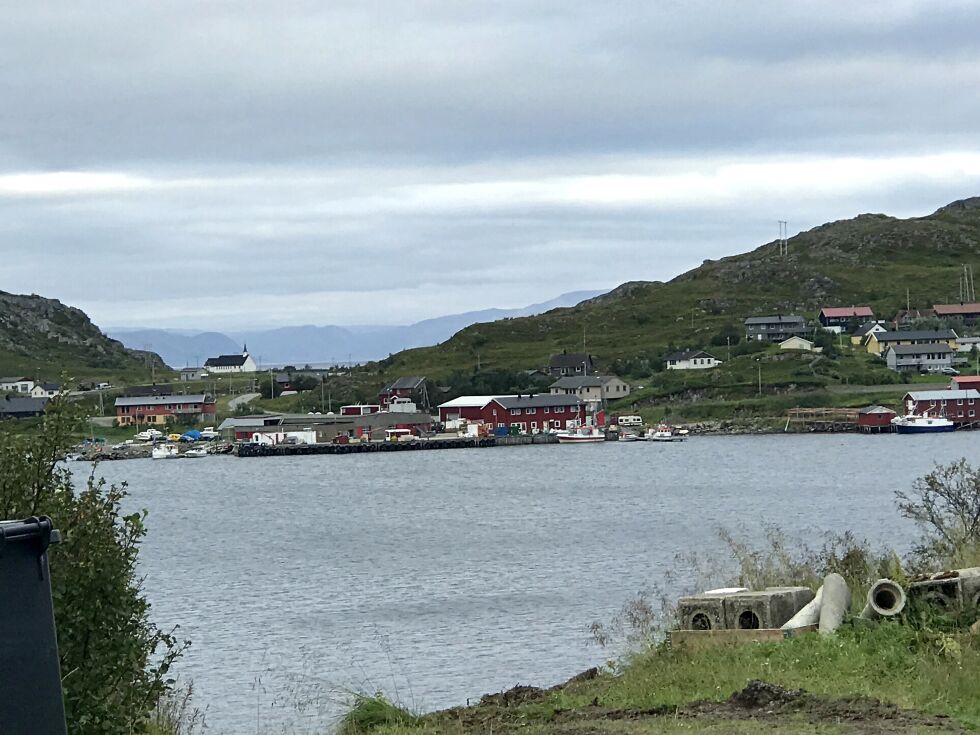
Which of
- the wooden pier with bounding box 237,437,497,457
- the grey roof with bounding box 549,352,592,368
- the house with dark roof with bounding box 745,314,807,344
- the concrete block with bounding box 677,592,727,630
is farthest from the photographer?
the house with dark roof with bounding box 745,314,807,344

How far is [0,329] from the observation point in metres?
200

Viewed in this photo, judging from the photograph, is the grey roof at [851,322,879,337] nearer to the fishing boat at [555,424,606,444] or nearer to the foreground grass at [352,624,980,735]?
the fishing boat at [555,424,606,444]

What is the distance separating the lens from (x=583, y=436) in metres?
130

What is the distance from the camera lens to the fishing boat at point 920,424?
119 metres

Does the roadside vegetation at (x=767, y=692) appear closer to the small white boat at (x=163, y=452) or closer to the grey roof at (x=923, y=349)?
the small white boat at (x=163, y=452)

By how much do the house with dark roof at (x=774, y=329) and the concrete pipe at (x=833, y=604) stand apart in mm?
139653

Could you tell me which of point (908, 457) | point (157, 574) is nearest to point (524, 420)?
point (908, 457)

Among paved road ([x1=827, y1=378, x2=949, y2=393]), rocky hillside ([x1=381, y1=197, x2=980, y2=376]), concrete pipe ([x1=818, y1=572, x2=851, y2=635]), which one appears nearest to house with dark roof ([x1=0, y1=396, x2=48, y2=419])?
rocky hillside ([x1=381, y1=197, x2=980, y2=376])

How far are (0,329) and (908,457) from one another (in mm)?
144050

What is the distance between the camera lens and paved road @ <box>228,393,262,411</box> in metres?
156

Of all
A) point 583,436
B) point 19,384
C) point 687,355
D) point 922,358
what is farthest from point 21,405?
point 922,358

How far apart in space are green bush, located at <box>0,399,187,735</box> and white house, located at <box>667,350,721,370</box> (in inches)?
5181

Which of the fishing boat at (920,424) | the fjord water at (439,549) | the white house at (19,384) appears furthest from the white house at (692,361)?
the white house at (19,384)

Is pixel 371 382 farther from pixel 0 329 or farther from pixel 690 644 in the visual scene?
pixel 690 644
